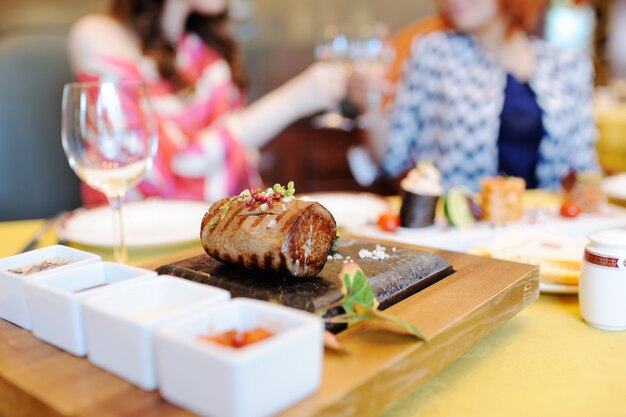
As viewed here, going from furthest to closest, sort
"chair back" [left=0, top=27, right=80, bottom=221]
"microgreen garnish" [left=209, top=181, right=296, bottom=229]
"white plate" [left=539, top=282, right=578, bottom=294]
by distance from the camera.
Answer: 1. "chair back" [left=0, top=27, right=80, bottom=221]
2. "white plate" [left=539, top=282, right=578, bottom=294]
3. "microgreen garnish" [left=209, top=181, right=296, bottom=229]

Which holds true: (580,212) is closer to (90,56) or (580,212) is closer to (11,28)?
(90,56)

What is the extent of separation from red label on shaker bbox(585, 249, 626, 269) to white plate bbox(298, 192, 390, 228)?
60 centimetres

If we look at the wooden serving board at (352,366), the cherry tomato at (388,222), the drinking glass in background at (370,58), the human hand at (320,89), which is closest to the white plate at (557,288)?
the wooden serving board at (352,366)

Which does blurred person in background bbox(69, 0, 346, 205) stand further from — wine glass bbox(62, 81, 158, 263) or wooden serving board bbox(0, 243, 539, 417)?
wooden serving board bbox(0, 243, 539, 417)

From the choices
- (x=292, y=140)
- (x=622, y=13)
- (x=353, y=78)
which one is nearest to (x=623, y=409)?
(x=353, y=78)

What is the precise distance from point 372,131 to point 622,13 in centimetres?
556

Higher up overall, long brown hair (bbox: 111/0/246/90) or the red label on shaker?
long brown hair (bbox: 111/0/246/90)

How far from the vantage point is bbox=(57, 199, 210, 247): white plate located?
140 cm

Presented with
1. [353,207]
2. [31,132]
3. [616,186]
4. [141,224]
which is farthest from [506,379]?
[31,132]

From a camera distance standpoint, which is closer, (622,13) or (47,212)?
(47,212)

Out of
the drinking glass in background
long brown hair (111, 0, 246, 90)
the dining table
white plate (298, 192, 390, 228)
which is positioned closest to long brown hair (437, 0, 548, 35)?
the drinking glass in background

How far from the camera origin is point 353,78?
7.32 feet

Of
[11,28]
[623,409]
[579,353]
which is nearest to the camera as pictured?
[623,409]

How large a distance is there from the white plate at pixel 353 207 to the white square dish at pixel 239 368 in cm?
86
